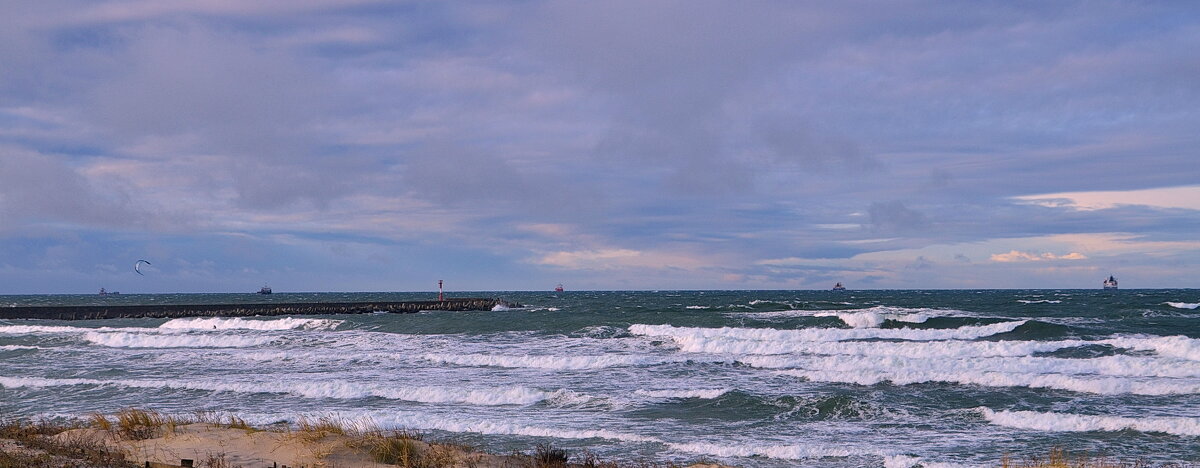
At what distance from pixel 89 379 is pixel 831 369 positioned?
68.9ft

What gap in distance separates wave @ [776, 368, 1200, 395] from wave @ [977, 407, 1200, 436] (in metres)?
3.93

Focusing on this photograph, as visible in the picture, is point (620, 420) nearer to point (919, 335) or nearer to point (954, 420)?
point (954, 420)

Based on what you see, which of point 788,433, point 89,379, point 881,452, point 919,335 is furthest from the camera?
point 919,335

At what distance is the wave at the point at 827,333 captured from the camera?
3812 centimetres

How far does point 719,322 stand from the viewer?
4462 centimetres

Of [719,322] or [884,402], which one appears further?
[719,322]

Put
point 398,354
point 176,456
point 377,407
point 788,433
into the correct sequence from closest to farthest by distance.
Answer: point 176,456 < point 788,433 < point 377,407 < point 398,354

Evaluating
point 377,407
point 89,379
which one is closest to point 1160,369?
point 377,407

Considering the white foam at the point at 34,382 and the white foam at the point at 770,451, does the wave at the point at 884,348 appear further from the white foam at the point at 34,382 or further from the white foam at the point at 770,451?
the white foam at the point at 34,382

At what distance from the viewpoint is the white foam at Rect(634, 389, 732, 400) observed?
1941 centimetres

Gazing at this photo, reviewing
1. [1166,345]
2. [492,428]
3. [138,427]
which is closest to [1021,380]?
[1166,345]

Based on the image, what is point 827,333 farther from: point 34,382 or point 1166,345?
point 34,382

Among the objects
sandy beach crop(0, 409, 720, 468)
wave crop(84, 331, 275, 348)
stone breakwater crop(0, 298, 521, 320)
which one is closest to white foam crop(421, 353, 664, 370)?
wave crop(84, 331, 275, 348)

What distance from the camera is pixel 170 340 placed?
38562 millimetres
